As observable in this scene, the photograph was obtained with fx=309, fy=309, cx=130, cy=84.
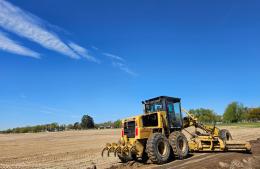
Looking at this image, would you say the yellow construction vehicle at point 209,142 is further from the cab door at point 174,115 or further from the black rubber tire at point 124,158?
the black rubber tire at point 124,158

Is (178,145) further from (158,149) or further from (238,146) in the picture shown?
(238,146)

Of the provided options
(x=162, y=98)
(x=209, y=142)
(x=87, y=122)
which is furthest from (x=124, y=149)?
(x=87, y=122)

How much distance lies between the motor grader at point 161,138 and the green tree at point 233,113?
10240 cm

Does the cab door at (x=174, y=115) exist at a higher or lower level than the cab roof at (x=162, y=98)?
lower

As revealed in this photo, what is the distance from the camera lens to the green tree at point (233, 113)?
371ft

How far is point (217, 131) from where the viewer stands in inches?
671

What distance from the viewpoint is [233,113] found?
11350 cm

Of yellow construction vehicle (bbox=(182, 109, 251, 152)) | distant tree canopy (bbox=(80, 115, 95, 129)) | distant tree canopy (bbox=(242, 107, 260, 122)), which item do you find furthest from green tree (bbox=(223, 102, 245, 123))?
yellow construction vehicle (bbox=(182, 109, 251, 152))

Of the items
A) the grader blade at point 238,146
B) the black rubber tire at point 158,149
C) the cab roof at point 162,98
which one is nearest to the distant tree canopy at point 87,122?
the cab roof at point 162,98

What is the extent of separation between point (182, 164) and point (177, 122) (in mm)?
3256

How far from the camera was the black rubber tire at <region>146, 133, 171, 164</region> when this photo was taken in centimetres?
1253

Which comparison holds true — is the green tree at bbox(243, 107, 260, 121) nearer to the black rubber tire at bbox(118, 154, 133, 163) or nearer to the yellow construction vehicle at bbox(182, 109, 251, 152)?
the yellow construction vehicle at bbox(182, 109, 251, 152)

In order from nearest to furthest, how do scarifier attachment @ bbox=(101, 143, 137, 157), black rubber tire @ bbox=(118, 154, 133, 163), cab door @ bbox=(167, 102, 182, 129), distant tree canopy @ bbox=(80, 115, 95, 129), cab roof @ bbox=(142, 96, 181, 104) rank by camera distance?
1. scarifier attachment @ bbox=(101, 143, 137, 157)
2. black rubber tire @ bbox=(118, 154, 133, 163)
3. cab door @ bbox=(167, 102, 182, 129)
4. cab roof @ bbox=(142, 96, 181, 104)
5. distant tree canopy @ bbox=(80, 115, 95, 129)

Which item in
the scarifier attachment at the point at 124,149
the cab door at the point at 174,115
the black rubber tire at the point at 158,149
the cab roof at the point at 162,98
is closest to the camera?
the black rubber tire at the point at 158,149
